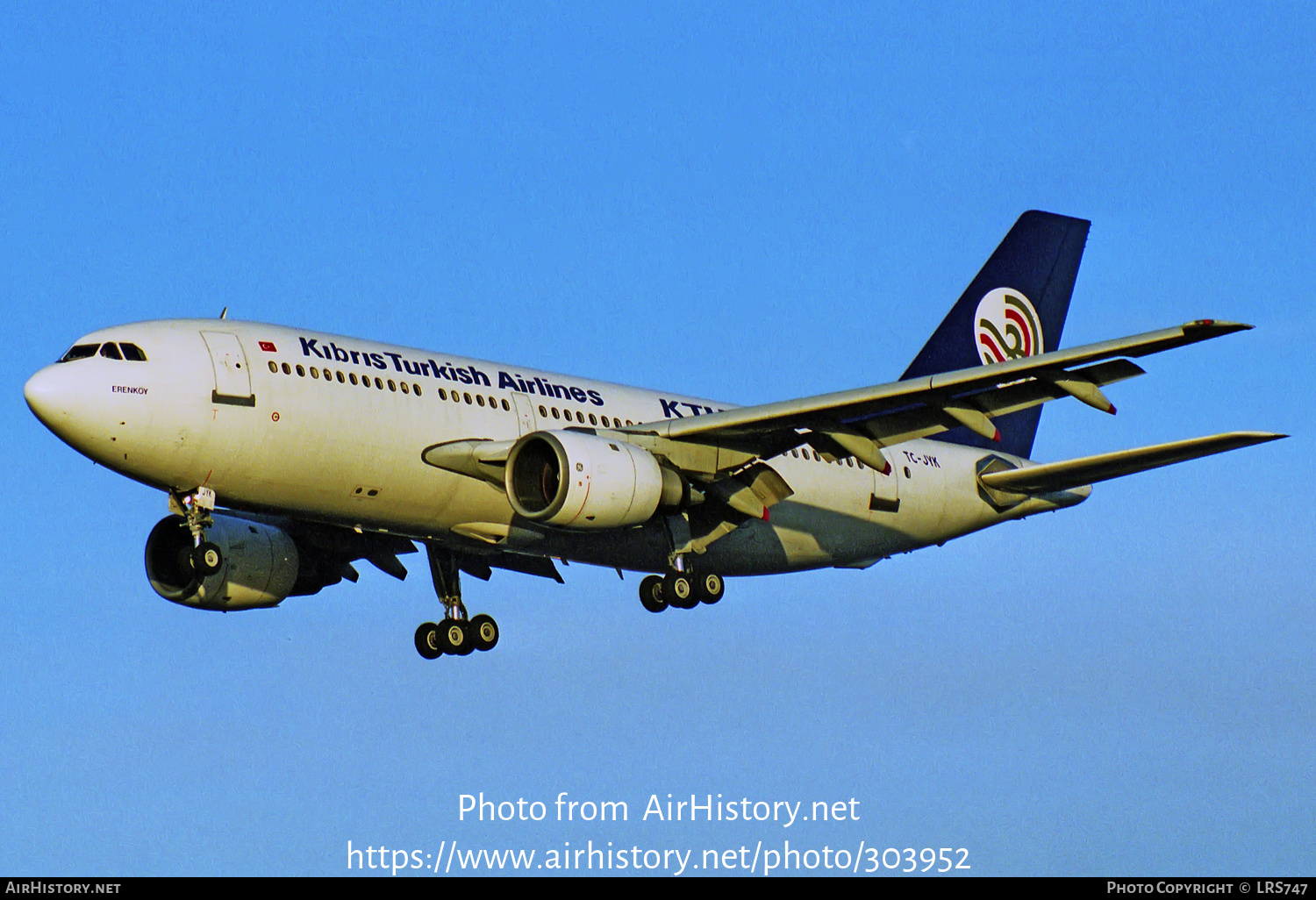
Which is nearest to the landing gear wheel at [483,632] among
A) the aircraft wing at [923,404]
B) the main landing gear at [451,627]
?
the main landing gear at [451,627]

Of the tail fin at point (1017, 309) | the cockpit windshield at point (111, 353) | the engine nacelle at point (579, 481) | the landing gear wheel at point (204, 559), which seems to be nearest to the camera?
the cockpit windshield at point (111, 353)

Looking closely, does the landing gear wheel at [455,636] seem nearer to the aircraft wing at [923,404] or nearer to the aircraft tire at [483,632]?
the aircraft tire at [483,632]

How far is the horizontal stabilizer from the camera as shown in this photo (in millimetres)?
30250

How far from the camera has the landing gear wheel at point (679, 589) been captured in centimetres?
3453

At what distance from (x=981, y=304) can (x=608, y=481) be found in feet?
51.6

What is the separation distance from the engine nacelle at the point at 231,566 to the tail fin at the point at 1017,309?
1548 centimetres

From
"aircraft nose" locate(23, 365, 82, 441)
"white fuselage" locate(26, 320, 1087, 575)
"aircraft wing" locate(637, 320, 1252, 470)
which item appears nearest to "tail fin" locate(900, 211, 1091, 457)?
"white fuselage" locate(26, 320, 1087, 575)

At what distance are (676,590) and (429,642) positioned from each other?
5.57 m

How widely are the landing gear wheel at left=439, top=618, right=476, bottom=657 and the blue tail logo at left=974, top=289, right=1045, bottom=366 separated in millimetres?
14620

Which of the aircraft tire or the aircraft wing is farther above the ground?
the aircraft wing

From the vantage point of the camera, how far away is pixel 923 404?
3178cm

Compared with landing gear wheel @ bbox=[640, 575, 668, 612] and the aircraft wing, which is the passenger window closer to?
the aircraft wing

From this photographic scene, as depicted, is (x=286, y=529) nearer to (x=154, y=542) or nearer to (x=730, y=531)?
(x=154, y=542)
